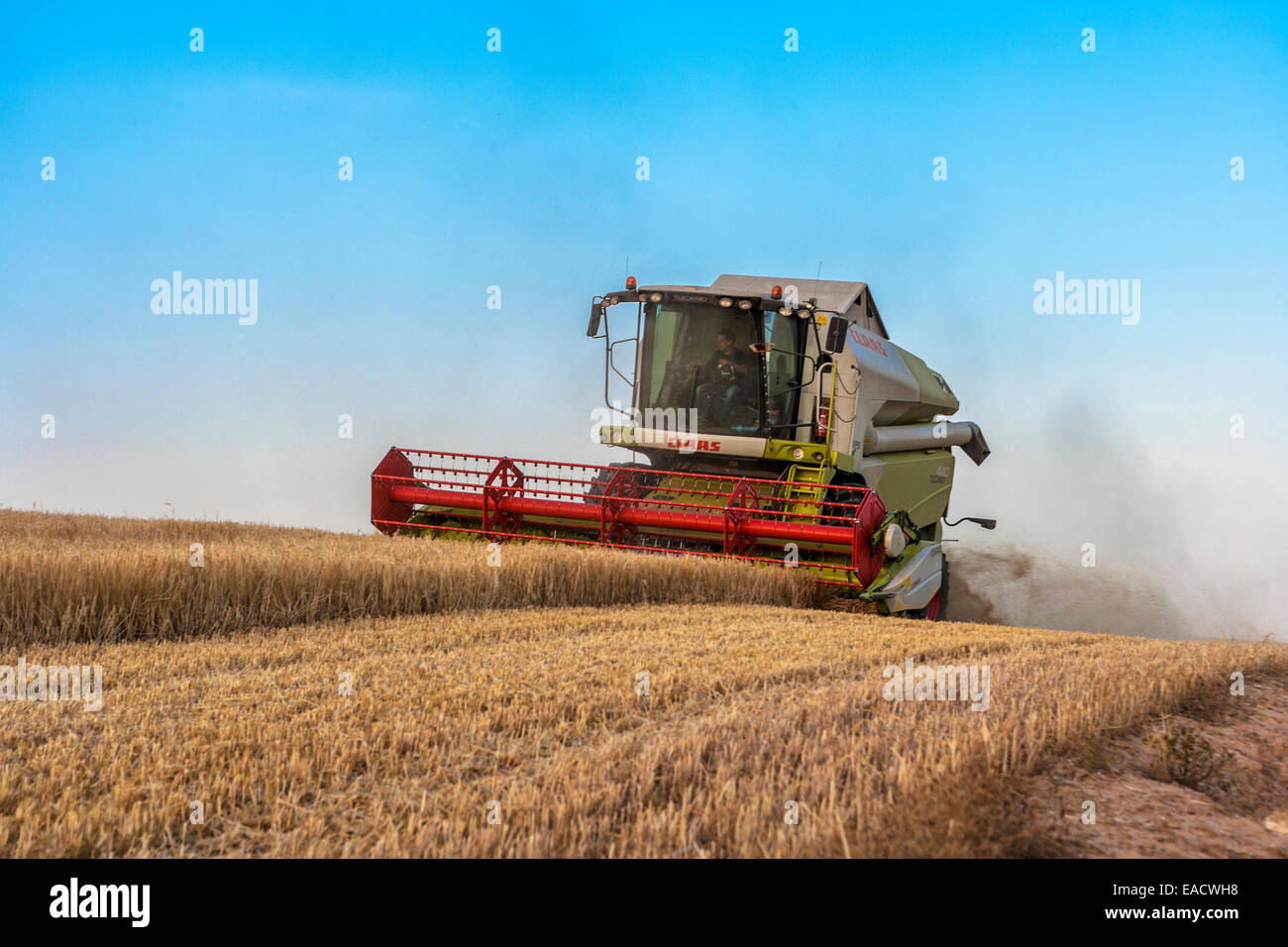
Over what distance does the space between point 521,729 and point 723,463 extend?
20.2 feet

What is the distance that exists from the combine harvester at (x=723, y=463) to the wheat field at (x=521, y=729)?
6.91 ft

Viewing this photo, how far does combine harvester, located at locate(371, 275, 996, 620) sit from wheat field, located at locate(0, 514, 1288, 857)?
6.91 feet

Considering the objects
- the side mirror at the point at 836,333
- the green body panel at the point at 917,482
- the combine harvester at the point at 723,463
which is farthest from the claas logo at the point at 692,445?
the green body panel at the point at 917,482

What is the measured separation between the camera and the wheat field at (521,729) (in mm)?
2436

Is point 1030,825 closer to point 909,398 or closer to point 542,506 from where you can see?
point 542,506

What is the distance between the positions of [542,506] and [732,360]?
2.29m

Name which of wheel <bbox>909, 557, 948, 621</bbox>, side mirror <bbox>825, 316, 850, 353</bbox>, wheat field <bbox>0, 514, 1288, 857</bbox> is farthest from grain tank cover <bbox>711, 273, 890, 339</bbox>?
wheat field <bbox>0, 514, 1288, 857</bbox>

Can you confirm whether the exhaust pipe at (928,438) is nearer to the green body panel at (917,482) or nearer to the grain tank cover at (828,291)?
the green body panel at (917,482)

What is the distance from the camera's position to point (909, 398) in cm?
1112

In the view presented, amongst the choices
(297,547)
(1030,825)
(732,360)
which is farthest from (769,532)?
(1030,825)

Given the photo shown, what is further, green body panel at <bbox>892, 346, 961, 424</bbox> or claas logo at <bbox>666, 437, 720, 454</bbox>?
green body panel at <bbox>892, 346, 961, 424</bbox>

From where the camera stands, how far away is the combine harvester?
816 cm

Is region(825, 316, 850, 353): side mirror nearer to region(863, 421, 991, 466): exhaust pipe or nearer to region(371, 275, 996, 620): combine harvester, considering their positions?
region(371, 275, 996, 620): combine harvester

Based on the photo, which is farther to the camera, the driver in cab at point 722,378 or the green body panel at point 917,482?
the green body panel at point 917,482
